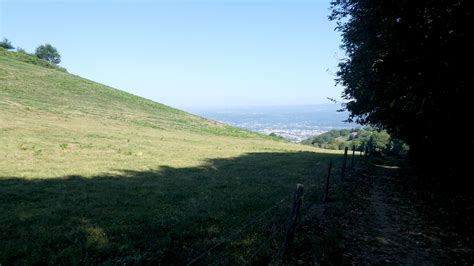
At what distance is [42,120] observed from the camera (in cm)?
3562

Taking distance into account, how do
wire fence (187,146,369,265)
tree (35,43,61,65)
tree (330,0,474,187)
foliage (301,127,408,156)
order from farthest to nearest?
tree (35,43,61,65), foliage (301,127,408,156), tree (330,0,474,187), wire fence (187,146,369,265)

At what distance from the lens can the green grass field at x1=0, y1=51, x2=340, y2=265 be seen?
8461mm

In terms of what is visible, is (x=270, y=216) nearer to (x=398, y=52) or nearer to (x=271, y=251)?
(x=271, y=251)

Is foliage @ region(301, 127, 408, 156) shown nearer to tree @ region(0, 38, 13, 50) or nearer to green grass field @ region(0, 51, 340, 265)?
green grass field @ region(0, 51, 340, 265)

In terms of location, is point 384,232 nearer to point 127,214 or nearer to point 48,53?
point 127,214

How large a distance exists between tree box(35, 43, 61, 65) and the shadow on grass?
130032 millimetres

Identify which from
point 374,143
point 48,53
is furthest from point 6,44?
point 374,143

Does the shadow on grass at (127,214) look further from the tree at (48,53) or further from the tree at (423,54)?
the tree at (48,53)

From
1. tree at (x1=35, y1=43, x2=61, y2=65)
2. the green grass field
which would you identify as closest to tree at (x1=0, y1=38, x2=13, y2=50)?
tree at (x1=35, y1=43, x2=61, y2=65)

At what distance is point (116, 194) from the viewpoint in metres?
14.0

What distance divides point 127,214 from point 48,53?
461 ft

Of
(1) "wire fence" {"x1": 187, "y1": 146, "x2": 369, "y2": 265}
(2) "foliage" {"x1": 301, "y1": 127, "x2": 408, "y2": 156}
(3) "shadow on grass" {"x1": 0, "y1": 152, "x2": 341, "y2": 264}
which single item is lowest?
(3) "shadow on grass" {"x1": 0, "y1": 152, "x2": 341, "y2": 264}

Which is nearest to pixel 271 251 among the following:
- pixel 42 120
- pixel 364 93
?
pixel 364 93

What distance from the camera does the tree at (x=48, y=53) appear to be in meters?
126
